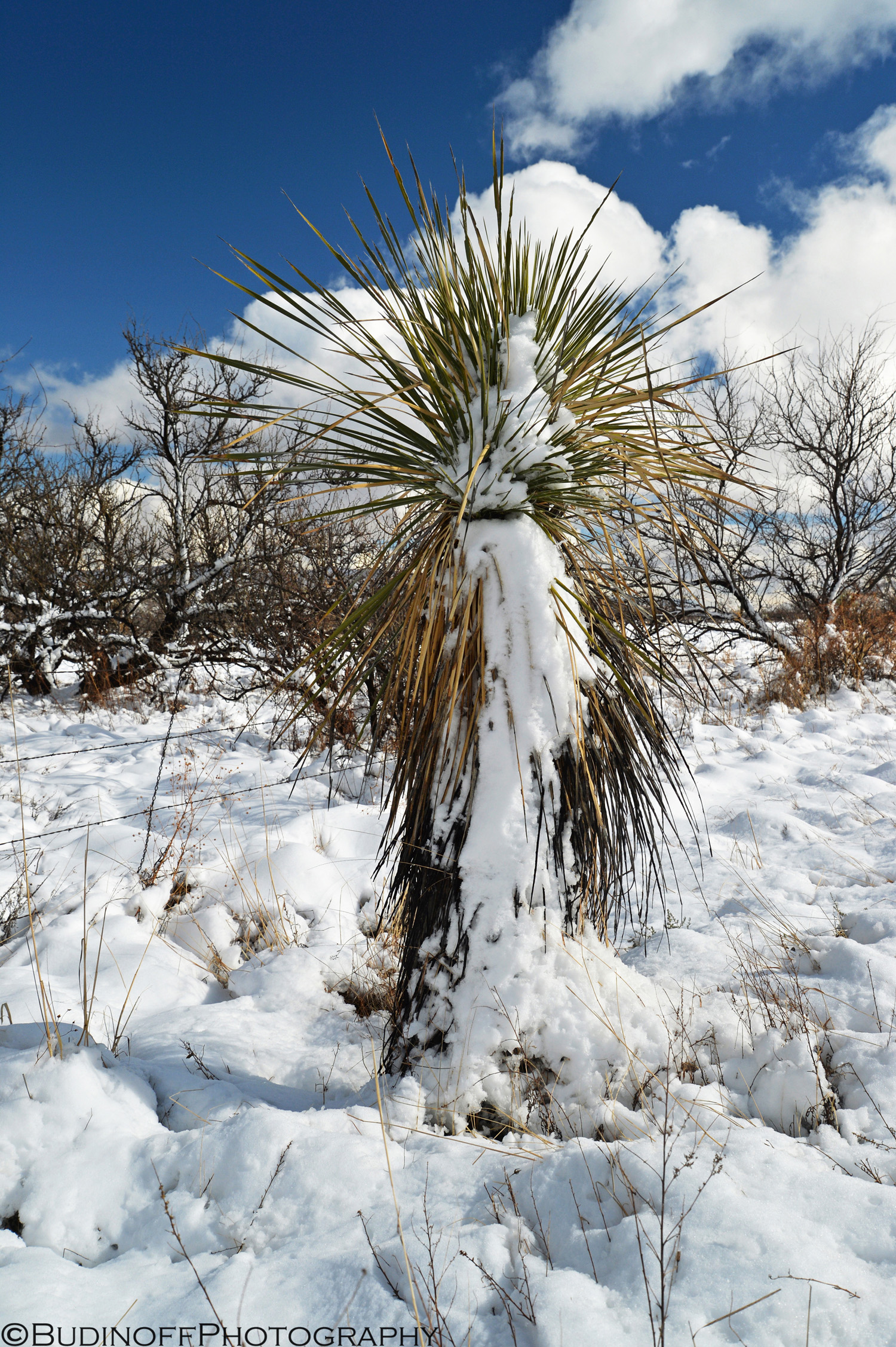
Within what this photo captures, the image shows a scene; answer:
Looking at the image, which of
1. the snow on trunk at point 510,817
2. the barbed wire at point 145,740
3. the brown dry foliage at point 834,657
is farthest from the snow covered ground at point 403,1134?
the brown dry foliage at point 834,657

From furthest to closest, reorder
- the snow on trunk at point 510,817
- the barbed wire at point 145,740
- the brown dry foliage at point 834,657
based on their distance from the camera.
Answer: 1. the brown dry foliage at point 834,657
2. the barbed wire at point 145,740
3. the snow on trunk at point 510,817

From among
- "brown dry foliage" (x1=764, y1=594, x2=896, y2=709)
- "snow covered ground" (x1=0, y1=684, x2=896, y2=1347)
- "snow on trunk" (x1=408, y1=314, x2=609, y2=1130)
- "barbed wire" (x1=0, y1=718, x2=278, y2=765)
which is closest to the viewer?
"snow covered ground" (x1=0, y1=684, x2=896, y2=1347)

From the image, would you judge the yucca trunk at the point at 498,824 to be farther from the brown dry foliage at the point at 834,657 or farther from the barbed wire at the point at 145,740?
the brown dry foliage at the point at 834,657

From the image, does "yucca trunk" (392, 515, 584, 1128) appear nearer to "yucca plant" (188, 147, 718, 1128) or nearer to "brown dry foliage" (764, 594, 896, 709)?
"yucca plant" (188, 147, 718, 1128)

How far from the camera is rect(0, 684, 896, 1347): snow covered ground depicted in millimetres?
1061

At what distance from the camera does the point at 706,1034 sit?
1919 millimetres

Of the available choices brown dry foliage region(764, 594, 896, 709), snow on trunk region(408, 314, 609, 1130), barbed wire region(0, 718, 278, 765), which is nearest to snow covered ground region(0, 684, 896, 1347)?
snow on trunk region(408, 314, 609, 1130)

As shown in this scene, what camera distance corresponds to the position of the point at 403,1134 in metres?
1.61

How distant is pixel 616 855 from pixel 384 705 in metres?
0.91

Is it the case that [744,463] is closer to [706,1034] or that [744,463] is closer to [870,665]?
[706,1034]

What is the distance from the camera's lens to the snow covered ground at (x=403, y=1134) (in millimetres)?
1061

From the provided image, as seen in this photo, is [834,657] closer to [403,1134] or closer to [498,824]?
[498,824]

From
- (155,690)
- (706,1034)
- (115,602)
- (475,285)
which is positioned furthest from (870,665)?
(115,602)

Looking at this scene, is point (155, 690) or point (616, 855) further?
point (155, 690)
